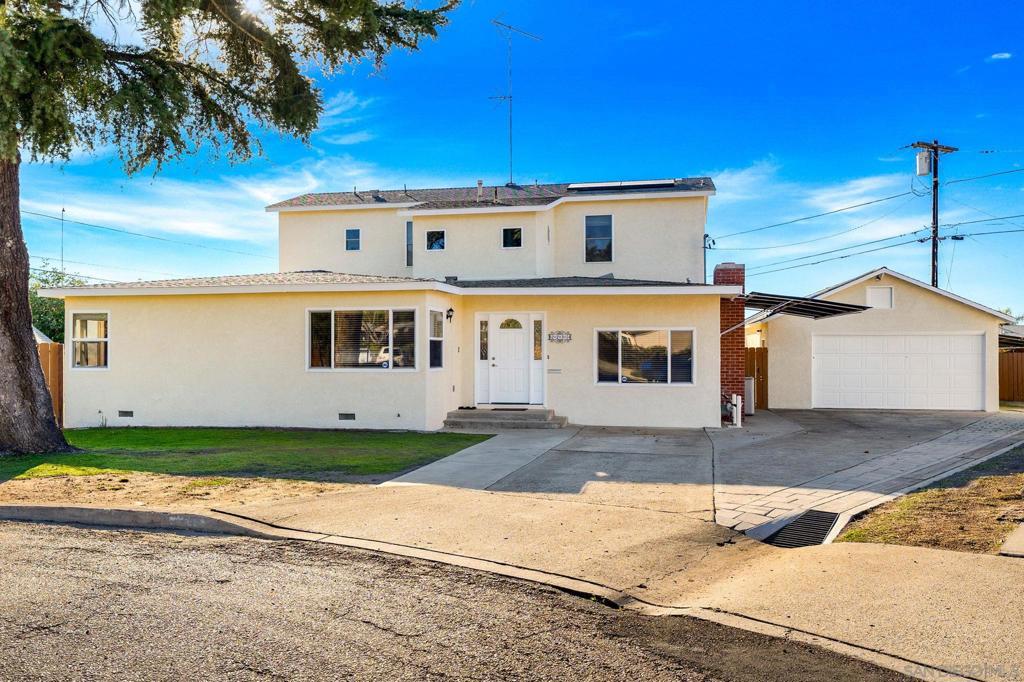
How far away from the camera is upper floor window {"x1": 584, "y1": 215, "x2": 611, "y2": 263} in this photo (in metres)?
20.0

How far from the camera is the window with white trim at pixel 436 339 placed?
609 inches

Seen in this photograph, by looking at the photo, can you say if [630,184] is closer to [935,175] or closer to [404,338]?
[404,338]

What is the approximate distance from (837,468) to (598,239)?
429 inches

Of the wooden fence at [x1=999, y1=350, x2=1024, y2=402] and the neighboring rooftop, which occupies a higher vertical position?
the neighboring rooftop

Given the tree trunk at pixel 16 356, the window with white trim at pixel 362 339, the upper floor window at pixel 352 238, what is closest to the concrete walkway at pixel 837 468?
the window with white trim at pixel 362 339

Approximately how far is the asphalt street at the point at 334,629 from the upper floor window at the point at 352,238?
16.8 metres

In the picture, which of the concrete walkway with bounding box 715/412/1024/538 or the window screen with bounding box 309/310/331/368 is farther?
the window screen with bounding box 309/310/331/368

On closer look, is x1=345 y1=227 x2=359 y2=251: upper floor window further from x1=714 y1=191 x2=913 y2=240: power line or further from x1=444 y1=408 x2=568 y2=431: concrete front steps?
x1=714 y1=191 x2=913 y2=240: power line

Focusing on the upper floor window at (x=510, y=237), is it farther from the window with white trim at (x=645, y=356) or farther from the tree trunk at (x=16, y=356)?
the tree trunk at (x=16, y=356)

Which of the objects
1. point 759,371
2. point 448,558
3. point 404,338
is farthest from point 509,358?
point 448,558

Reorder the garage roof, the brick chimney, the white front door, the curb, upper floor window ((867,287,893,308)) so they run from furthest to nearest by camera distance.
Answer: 1. upper floor window ((867,287,893,308))
2. the brick chimney
3. the white front door
4. the garage roof
5. the curb

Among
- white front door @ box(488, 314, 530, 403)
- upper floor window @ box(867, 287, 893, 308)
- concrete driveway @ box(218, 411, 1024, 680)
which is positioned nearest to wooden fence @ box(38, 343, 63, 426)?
white front door @ box(488, 314, 530, 403)

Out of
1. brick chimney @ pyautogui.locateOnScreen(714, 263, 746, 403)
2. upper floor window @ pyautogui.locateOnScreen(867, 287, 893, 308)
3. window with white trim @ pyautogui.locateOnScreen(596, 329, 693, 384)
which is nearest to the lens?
window with white trim @ pyautogui.locateOnScreen(596, 329, 693, 384)

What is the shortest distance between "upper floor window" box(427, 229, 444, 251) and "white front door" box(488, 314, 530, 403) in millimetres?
3676
